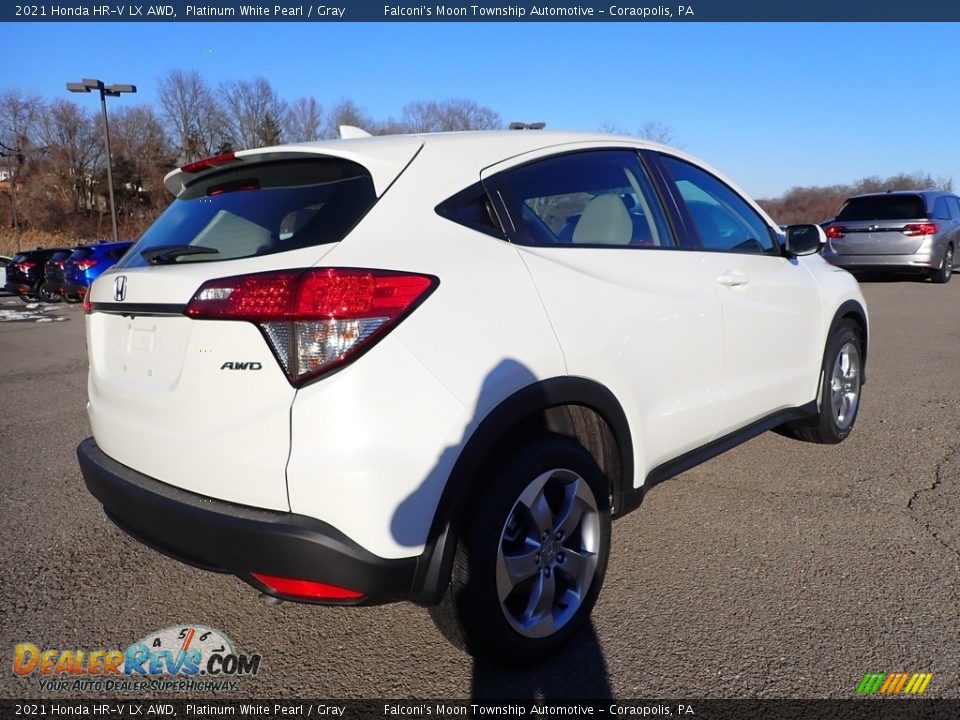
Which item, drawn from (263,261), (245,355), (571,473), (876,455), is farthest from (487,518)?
(876,455)

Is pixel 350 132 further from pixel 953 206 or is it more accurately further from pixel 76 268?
pixel 76 268

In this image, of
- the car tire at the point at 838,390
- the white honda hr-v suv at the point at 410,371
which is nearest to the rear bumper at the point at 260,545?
the white honda hr-v suv at the point at 410,371

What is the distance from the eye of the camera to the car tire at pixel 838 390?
13.9 ft

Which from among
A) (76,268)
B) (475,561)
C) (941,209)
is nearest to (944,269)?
(941,209)

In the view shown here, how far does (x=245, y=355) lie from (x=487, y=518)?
85 cm

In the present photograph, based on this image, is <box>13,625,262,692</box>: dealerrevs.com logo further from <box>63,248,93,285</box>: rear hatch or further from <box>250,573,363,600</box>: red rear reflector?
<box>63,248,93,285</box>: rear hatch

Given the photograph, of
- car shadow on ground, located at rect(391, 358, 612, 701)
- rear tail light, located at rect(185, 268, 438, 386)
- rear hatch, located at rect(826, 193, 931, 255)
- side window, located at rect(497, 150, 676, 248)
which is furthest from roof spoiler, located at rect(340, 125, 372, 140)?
rear hatch, located at rect(826, 193, 931, 255)

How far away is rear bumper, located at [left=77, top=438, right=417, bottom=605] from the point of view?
196 centimetres

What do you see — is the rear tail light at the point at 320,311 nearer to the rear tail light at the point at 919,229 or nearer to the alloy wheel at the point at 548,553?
the alloy wheel at the point at 548,553

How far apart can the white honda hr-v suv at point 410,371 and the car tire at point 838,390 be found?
1.47m

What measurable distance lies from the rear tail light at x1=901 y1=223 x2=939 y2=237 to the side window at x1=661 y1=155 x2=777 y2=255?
466 inches

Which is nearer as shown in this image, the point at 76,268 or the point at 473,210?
the point at 473,210

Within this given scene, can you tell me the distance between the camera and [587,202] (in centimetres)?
291

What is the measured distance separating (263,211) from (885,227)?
14204mm
